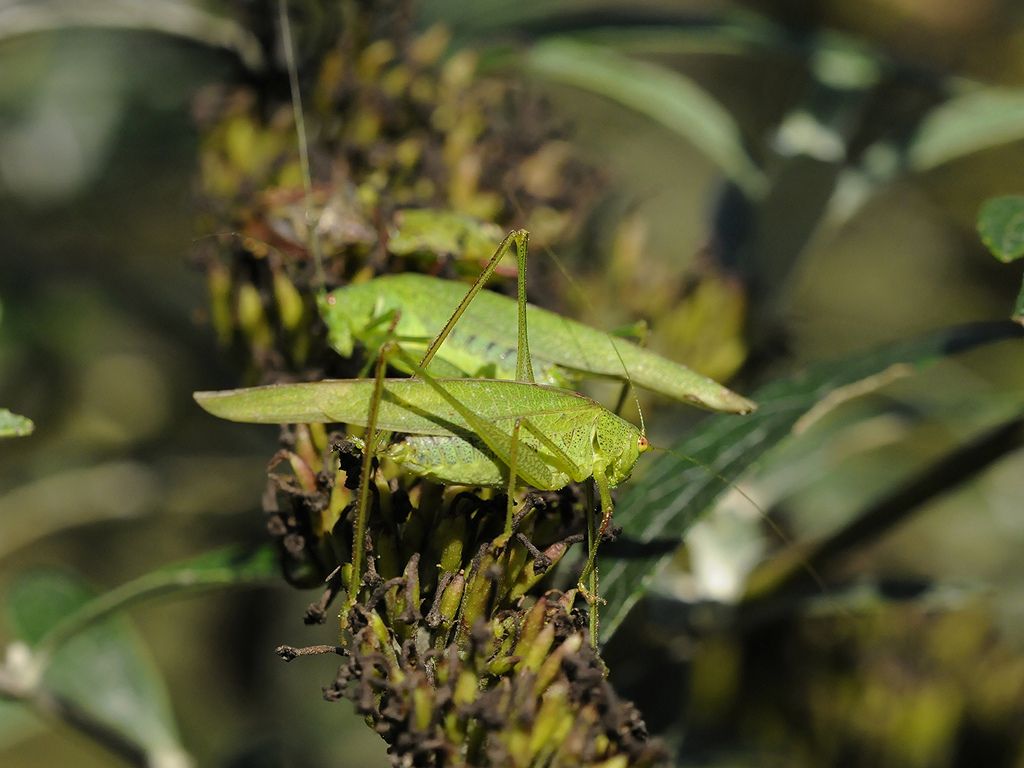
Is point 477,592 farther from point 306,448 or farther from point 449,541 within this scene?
point 306,448

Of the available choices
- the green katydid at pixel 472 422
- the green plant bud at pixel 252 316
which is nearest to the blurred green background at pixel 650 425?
the green plant bud at pixel 252 316

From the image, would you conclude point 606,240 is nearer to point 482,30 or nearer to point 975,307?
point 482,30

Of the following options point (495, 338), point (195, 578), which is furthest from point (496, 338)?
point (195, 578)

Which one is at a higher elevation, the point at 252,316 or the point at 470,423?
the point at 252,316

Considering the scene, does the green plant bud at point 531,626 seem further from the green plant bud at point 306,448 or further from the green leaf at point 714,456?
the green plant bud at point 306,448

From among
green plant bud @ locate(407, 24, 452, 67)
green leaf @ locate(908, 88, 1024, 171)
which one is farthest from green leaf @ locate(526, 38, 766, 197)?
green leaf @ locate(908, 88, 1024, 171)
